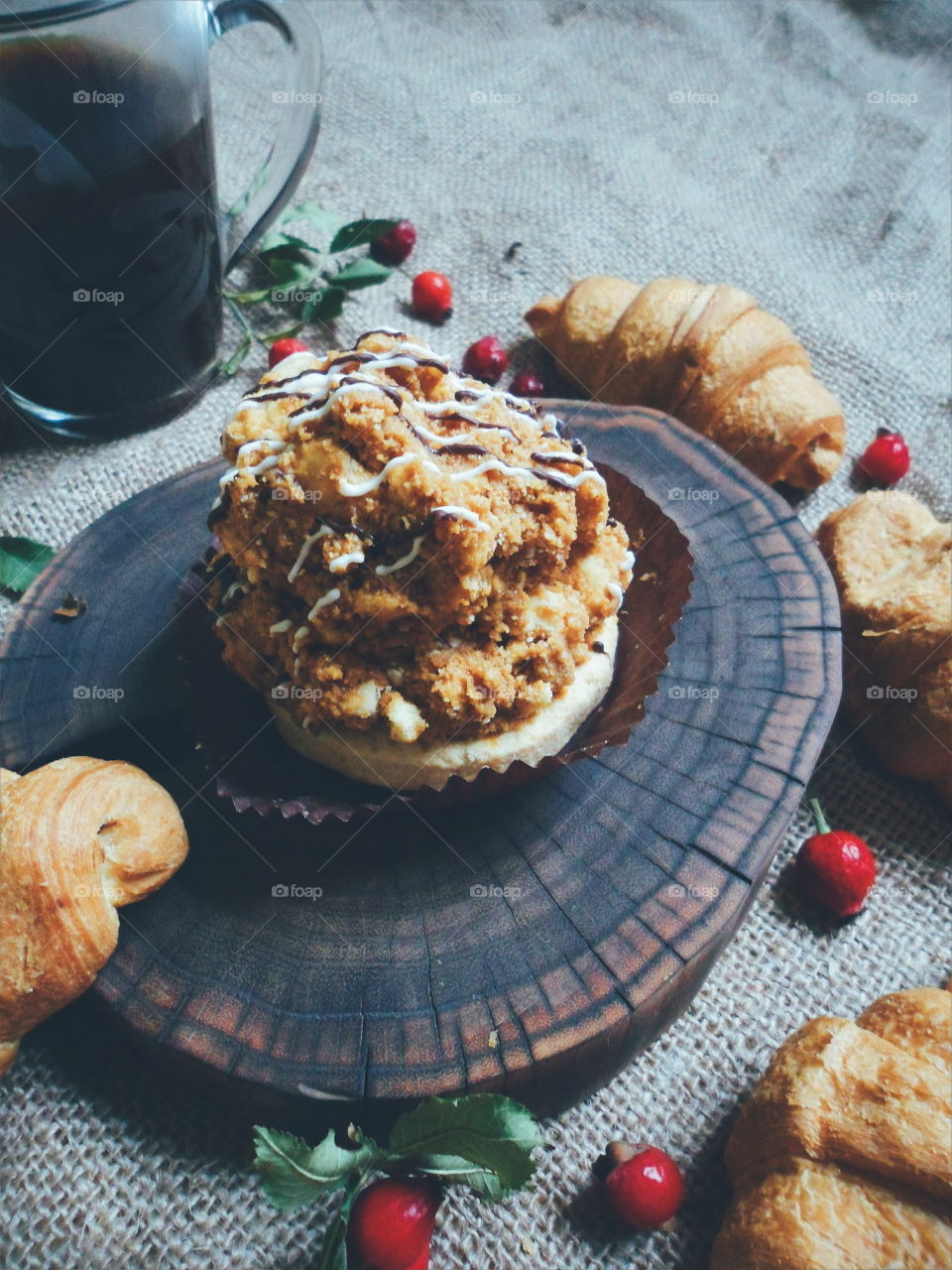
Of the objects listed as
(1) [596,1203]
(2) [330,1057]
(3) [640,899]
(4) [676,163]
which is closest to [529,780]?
(3) [640,899]

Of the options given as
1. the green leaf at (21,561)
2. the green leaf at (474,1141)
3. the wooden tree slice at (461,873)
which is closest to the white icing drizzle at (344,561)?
the wooden tree slice at (461,873)

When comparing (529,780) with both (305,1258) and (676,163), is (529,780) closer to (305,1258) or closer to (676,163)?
(305,1258)

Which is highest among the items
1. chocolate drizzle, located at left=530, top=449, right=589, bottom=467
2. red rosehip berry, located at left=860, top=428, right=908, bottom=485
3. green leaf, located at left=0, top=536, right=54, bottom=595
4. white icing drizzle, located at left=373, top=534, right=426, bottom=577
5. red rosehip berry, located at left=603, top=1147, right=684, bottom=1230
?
chocolate drizzle, located at left=530, top=449, right=589, bottom=467

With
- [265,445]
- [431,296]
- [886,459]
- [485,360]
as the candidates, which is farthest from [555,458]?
[431,296]

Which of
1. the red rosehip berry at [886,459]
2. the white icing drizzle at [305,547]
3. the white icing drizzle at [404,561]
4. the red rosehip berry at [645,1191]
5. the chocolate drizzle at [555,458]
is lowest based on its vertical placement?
the red rosehip berry at [645,1191]

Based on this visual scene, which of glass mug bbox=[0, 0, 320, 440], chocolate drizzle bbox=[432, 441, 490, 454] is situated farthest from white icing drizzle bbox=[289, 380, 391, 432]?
glass mug bbox=[0, 0, 320, 440]

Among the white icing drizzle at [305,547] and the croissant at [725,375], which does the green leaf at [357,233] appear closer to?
the croissant at [725,375]

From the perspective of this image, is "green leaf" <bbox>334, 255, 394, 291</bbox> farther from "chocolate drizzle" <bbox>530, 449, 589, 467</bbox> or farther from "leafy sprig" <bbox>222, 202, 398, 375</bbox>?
"chocolate drizzle" <bbox>530, 449, 589, 467</bbox>
